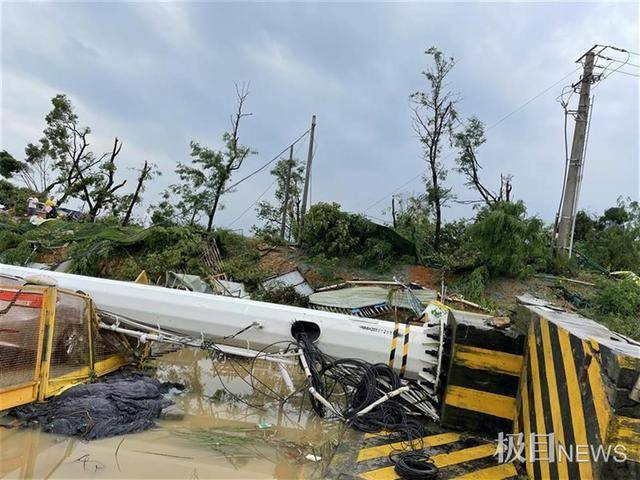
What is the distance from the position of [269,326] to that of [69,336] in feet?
6.27

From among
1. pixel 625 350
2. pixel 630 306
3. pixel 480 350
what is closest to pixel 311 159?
pixel 630 306

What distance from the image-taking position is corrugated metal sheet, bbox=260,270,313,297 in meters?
11.6

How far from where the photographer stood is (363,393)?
4230 mm

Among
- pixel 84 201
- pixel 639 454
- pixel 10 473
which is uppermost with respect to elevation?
pixel 84 201

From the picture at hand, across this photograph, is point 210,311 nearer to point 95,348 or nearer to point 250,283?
point 95,348

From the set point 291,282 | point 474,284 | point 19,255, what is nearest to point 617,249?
point 474,284

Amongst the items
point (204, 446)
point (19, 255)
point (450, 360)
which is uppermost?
point (19, 255)

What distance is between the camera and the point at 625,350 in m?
2.21

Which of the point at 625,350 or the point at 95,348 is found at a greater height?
the point at 625,350

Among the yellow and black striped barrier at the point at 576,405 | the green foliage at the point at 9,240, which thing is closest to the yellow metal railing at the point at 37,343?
the yellow and black striped barrier at the point at 576,405

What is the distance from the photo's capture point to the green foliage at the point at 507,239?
1082cm

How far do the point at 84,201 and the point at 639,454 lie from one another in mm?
23903

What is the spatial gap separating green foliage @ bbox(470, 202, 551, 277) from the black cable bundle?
7515 millimetres

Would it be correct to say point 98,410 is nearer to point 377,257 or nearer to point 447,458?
point 447,458
